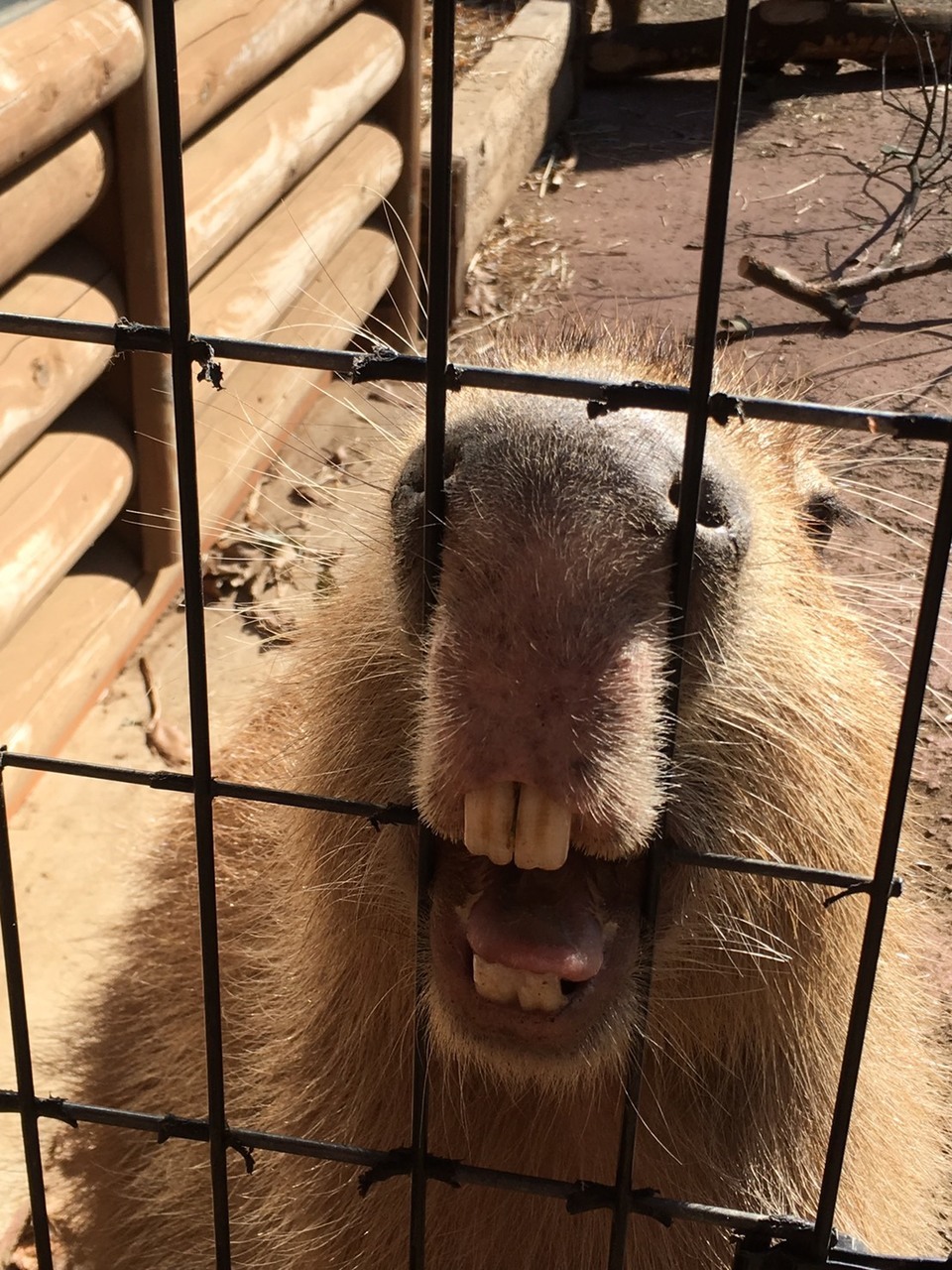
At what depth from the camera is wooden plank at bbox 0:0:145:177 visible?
3.37 meters

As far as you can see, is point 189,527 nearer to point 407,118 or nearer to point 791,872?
point 791,872

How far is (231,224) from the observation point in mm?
4695

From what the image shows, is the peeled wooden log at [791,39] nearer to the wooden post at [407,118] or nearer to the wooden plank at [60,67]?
the wooden post at [407,118]

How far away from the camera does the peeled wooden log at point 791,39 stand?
9.77 meters

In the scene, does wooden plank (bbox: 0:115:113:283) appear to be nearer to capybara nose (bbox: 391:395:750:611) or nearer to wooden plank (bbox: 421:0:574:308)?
capybara nose (bbox: 391:395:750:611)

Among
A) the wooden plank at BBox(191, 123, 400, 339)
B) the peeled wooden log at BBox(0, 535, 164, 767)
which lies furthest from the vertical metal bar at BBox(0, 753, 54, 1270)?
the wooden plank at BBox(191, 123, 400, 339)

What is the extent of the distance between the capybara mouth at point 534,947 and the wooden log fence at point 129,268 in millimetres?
1572

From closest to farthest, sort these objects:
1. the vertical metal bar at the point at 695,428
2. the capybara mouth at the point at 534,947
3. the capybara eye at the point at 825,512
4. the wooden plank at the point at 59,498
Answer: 1. the vertical metal bar at the point at 695,428
2. the capybara mouth at the point at 534,947
3. the capybara eye at the point at 825,512
4. the wooden plank at the point at 59,498

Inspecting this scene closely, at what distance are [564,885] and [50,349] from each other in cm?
267

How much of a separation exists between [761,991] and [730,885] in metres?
0.19

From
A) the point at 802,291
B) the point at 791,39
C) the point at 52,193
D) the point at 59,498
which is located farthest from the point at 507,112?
the point at 59,498

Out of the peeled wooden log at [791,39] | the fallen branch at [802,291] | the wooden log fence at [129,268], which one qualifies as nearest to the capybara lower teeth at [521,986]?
the wooden log fence at [129,268]

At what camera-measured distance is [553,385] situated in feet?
4.49

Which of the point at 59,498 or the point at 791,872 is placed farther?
the point at 59,498
